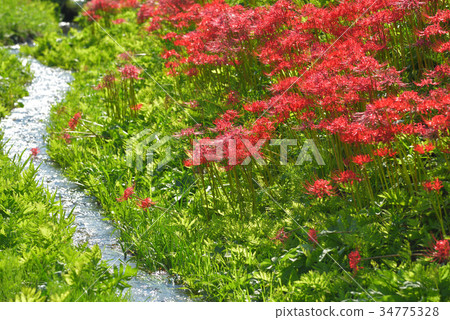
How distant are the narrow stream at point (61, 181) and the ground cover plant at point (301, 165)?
0.15 m

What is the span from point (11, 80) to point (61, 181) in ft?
12.3

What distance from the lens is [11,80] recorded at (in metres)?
8.83

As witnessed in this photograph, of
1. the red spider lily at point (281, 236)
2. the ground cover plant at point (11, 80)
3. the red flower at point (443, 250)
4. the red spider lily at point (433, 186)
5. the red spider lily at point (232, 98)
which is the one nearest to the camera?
the red flower at point (443, 250)

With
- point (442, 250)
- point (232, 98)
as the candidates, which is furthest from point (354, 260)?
point (232, 98)

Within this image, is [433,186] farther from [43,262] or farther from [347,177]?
[43,262]

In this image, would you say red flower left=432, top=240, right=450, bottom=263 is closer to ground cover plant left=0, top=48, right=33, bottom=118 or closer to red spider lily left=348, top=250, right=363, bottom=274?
red spider lily left=348, top=250, right=363, bottom=274

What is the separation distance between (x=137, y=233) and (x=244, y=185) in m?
1.19

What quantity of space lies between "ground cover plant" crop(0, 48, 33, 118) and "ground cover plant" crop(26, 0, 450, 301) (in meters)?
2.04

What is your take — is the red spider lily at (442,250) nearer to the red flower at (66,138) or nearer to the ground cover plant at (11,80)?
the red flower at (66,138)

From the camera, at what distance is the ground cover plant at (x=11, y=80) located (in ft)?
27.1

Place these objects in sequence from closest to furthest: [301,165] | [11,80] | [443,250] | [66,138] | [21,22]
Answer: [443,250] < [301,165] < [66,138] < [11,80] < [21,22]

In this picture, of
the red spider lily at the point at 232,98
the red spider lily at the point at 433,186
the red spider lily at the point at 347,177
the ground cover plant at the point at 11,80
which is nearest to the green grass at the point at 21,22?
the ground cover plant at the point at 11,80

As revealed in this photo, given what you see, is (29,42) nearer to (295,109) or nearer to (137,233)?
(137,233)

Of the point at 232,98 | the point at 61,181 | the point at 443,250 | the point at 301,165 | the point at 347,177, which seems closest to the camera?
the point at 443,250
